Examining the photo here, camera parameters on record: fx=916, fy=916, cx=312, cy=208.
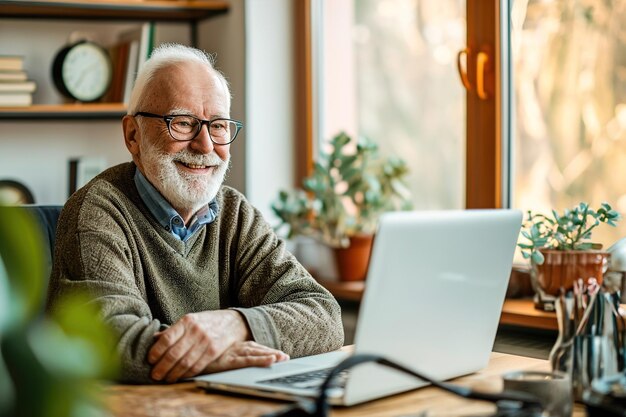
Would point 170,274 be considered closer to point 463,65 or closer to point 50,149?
point 463,65

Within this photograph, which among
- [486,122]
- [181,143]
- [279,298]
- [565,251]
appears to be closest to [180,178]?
[181,143]

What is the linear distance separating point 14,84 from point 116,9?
1.48ft

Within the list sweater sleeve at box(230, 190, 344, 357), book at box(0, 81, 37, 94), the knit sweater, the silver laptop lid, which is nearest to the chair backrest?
the knit sweater

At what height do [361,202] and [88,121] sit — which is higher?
[88,121]

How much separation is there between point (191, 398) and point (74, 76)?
2.20 m

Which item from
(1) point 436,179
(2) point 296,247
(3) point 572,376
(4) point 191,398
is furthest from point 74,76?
(3) point 572,376

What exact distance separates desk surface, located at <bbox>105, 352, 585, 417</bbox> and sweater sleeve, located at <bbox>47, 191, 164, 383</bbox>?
0.07 meters

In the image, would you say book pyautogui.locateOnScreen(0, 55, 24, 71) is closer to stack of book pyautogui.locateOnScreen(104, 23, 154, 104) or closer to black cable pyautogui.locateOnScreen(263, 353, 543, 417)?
stack of book pyautogui.locateOnScreen(104, 23, 154, 104)

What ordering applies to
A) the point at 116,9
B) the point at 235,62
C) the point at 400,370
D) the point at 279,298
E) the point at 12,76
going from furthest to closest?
1. the point at 235,62
2. the point at 116,9
3. the point at 12,76
4. the point at 279,298
5. the point at 400,370

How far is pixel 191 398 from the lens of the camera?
1.35 metres

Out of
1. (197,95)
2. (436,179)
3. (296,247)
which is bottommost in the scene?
(296,247)

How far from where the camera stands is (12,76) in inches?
126

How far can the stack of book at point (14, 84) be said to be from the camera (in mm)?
3174

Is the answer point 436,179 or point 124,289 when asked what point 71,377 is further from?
point 436,179
